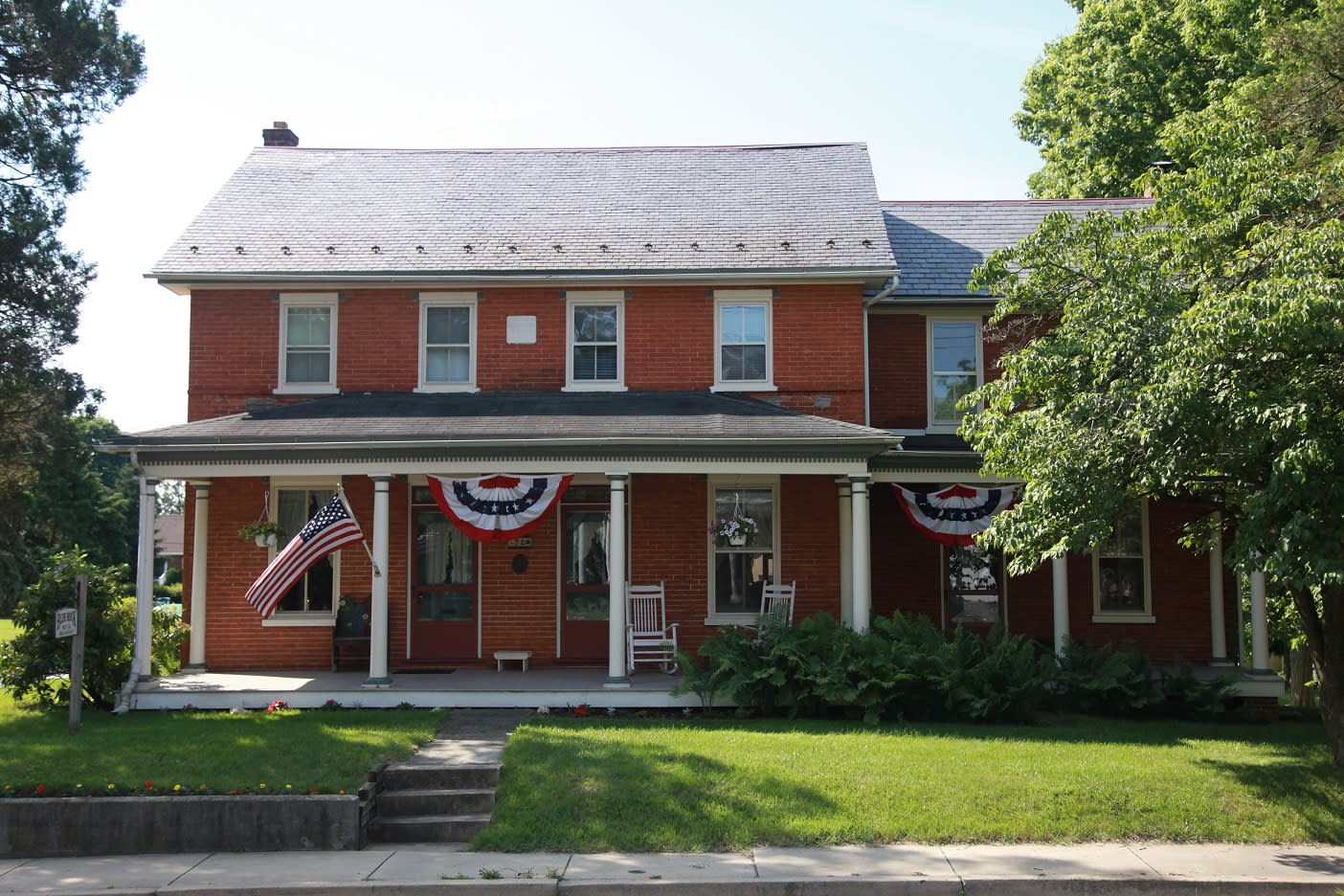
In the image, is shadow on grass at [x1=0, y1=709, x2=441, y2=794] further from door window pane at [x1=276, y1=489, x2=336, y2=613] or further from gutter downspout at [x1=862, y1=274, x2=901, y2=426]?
gutter downspout at [x1=862, y1=274, x2=901, y2=426]

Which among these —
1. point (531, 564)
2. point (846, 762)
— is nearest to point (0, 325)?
point (531, 564)

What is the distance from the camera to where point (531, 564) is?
53.5 feet

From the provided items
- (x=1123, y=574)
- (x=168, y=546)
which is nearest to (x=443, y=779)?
(x=1123, y=574)

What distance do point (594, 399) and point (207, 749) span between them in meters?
7.33

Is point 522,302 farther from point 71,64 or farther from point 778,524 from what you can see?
point 71,64

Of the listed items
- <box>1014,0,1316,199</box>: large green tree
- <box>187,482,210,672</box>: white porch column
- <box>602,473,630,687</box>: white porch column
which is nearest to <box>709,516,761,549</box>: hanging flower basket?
<box>602,473,630,687</box>: white porch column

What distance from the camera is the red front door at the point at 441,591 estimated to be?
1623 centimetres

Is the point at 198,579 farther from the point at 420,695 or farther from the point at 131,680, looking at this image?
the point at 420,695

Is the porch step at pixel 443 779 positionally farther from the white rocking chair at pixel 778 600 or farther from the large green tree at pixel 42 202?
the large green tree at pixel 42 202

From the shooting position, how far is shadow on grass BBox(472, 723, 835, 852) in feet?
30.0

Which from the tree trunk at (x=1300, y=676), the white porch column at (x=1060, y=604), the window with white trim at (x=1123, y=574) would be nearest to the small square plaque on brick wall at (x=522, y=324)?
the white porch column at (x=1060, y=604)

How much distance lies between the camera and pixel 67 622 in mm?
11930

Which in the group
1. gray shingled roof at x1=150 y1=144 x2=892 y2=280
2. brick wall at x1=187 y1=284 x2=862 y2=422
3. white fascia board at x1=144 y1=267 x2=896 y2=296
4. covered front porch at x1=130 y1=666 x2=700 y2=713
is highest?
gray shingled roof at x1=150 y1=144 x2=892 y2=280

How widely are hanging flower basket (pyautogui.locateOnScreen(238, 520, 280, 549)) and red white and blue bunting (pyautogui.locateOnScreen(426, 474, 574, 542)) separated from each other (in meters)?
3.07
